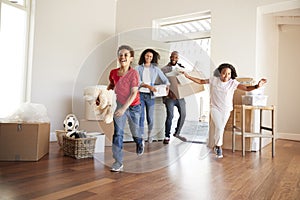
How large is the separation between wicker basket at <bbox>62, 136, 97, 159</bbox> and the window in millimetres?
957

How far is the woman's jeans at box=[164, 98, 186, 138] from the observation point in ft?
6.15

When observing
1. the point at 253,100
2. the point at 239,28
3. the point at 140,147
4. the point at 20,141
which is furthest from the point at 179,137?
the point at 239,28

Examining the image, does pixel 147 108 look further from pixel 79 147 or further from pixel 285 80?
pixel 285 80

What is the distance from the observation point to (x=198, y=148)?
122 inches

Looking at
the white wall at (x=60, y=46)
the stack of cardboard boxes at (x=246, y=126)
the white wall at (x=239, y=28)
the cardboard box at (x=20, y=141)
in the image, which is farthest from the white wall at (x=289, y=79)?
the cardboard box at (x=20, y=141)

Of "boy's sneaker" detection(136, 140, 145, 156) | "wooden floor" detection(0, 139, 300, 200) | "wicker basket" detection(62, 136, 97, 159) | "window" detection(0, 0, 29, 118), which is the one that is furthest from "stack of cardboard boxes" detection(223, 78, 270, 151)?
"window" detection(0, 0, 29, 118)

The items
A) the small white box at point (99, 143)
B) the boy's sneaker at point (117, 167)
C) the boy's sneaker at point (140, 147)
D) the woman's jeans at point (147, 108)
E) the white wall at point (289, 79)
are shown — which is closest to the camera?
the woman's jeans at point (147, 108)

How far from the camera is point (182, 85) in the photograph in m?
2.00

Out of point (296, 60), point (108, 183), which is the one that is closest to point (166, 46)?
point (108, 183)

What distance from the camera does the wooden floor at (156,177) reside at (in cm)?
146

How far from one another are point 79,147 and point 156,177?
834 millimetres

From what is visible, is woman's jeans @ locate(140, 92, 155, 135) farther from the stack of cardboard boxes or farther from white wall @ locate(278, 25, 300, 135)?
white wall @ locate(278, 25, 300, 135)

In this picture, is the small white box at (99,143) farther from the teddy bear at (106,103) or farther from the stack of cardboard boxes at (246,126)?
the stack of cardboard boxes at (246,126)

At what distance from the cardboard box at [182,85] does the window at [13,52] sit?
1920 mm
